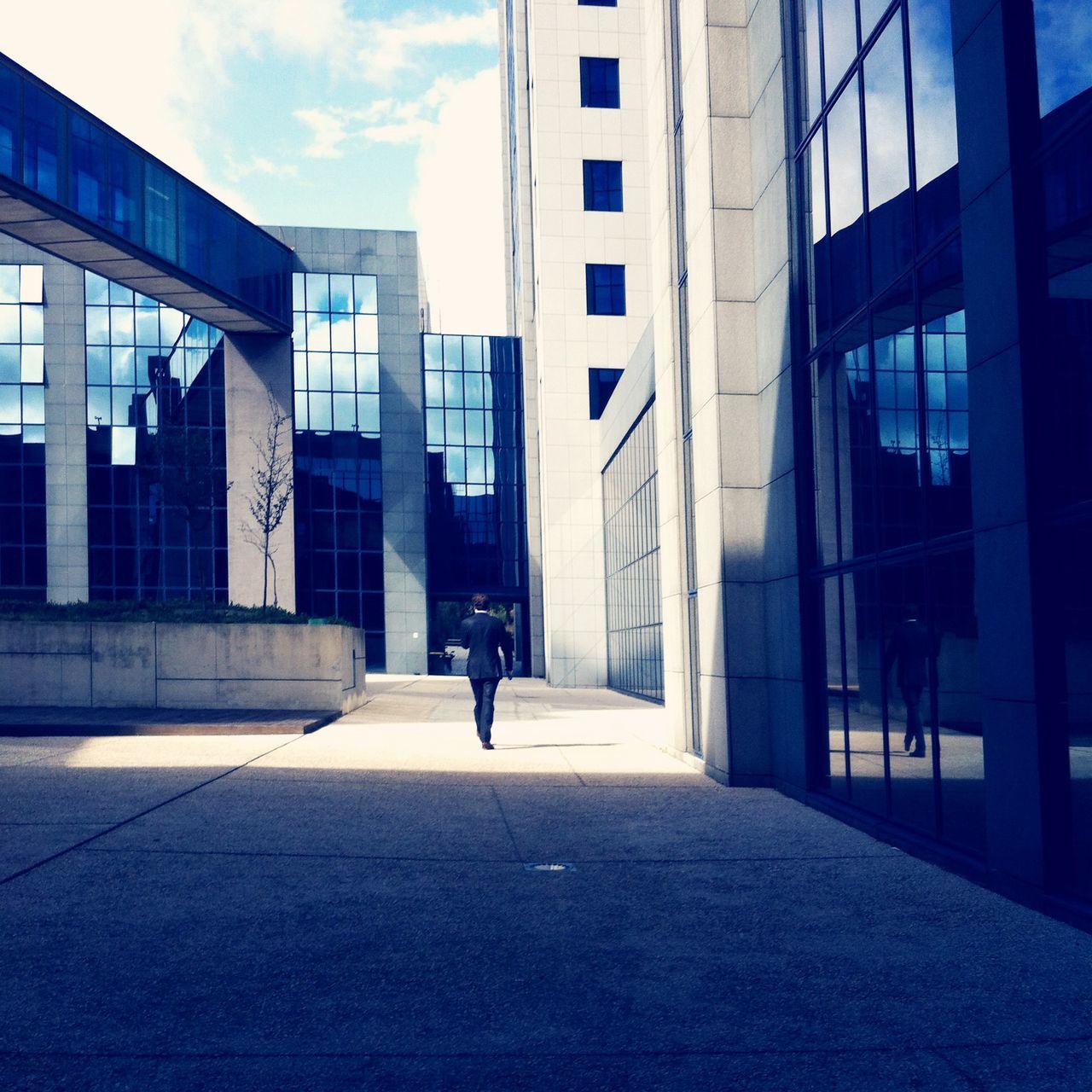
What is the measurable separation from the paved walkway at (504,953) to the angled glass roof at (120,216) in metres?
16.1

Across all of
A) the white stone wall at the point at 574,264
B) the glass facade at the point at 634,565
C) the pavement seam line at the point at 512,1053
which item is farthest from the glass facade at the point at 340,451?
the pavement seam line at the point at 512,1053

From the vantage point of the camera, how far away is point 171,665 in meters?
21.0

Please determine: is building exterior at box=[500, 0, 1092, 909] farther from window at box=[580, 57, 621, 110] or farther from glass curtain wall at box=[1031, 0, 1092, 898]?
window at box=[580, 57, 621, 110]

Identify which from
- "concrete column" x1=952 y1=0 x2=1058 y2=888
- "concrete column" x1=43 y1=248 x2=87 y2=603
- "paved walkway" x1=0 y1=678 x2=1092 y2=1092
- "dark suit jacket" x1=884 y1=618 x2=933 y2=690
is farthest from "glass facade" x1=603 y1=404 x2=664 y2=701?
"concrete column" x1=43 y1=248 x2=87 y2=603

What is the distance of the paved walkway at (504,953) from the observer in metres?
4.47

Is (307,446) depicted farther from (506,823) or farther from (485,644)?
(506,823)

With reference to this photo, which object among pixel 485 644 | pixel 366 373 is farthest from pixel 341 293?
pixel 485 644

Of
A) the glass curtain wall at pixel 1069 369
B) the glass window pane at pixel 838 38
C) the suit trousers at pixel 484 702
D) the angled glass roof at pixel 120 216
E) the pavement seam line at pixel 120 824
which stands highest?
the angled glass roof at pixel 120 216

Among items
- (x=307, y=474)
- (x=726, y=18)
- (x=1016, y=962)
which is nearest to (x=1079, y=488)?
(x=1016, y=962)

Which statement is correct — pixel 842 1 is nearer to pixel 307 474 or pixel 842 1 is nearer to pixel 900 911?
pixel 900 911

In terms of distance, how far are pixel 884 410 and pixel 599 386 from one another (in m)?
32.4

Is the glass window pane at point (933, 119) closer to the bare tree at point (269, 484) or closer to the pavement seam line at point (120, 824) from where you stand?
the pavement seam line at point (120, 824)

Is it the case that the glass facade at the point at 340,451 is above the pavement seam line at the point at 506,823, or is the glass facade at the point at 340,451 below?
above

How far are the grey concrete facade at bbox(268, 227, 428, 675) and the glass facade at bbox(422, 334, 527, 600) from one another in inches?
33.2
